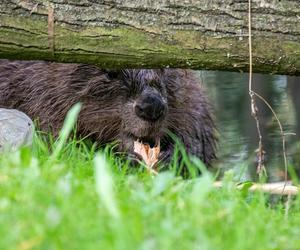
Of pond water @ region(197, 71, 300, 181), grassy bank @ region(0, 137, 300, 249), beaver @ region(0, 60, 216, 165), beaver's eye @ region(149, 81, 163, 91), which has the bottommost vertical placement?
pond water @ region(197, 71, 300, 181)

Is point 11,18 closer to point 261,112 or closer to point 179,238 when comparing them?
point 179,238

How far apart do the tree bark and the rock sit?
0.45 m

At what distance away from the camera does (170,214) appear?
295 centimetres

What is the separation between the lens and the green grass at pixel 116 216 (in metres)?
2.62

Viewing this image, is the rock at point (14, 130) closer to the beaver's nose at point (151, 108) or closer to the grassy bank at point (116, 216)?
the beaver's nose at point (151, 108)

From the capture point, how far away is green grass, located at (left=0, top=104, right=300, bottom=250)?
103 inches

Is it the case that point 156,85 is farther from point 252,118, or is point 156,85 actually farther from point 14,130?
point 252,118

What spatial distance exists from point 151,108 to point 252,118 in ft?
15.7

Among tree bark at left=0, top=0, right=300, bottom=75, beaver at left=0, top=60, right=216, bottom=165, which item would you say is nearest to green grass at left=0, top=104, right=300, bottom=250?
tree bark at left=0, top=0, right=300, bottom=75

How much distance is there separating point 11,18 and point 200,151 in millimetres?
2222

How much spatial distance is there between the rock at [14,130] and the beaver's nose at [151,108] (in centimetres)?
72

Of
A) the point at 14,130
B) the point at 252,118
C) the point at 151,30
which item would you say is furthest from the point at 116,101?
the point at 252,118

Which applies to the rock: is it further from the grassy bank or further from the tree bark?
the grassy bank

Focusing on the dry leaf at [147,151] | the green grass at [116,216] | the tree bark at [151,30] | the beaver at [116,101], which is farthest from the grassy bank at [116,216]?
the beaver at [116,101]
